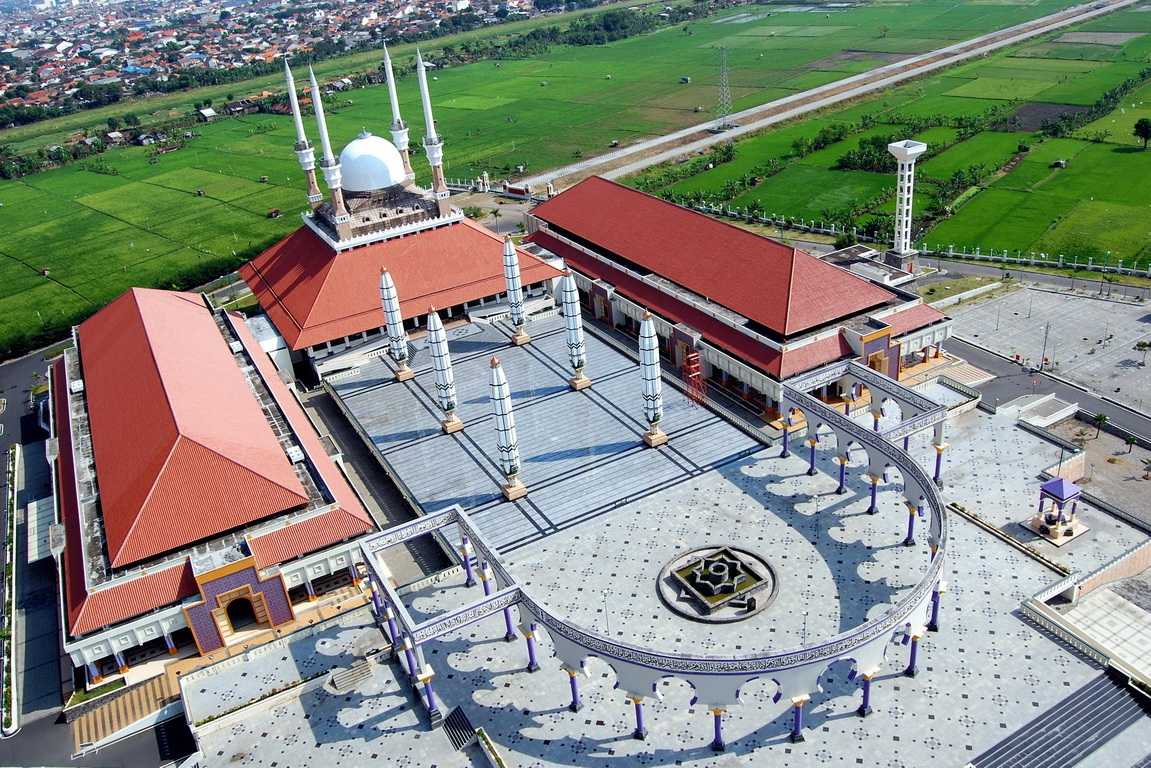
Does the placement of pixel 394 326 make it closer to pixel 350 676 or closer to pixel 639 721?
pixel 350 676

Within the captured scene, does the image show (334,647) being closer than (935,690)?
No

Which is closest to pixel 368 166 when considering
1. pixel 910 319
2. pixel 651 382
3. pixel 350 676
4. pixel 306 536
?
pixel 651 382

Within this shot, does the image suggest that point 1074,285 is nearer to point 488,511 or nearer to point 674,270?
point 674,270

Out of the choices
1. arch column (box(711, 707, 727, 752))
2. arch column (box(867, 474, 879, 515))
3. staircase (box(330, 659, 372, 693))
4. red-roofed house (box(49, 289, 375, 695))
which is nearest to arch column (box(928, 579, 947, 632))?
arch column (box(867, 474, 879, 515))

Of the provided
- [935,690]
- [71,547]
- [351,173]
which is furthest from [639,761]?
[351,173]

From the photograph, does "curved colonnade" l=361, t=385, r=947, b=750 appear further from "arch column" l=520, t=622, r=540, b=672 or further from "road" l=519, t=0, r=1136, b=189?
"road" l=519, t=0, r=1136, b=189

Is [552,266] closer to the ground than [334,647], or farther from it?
farther from it
